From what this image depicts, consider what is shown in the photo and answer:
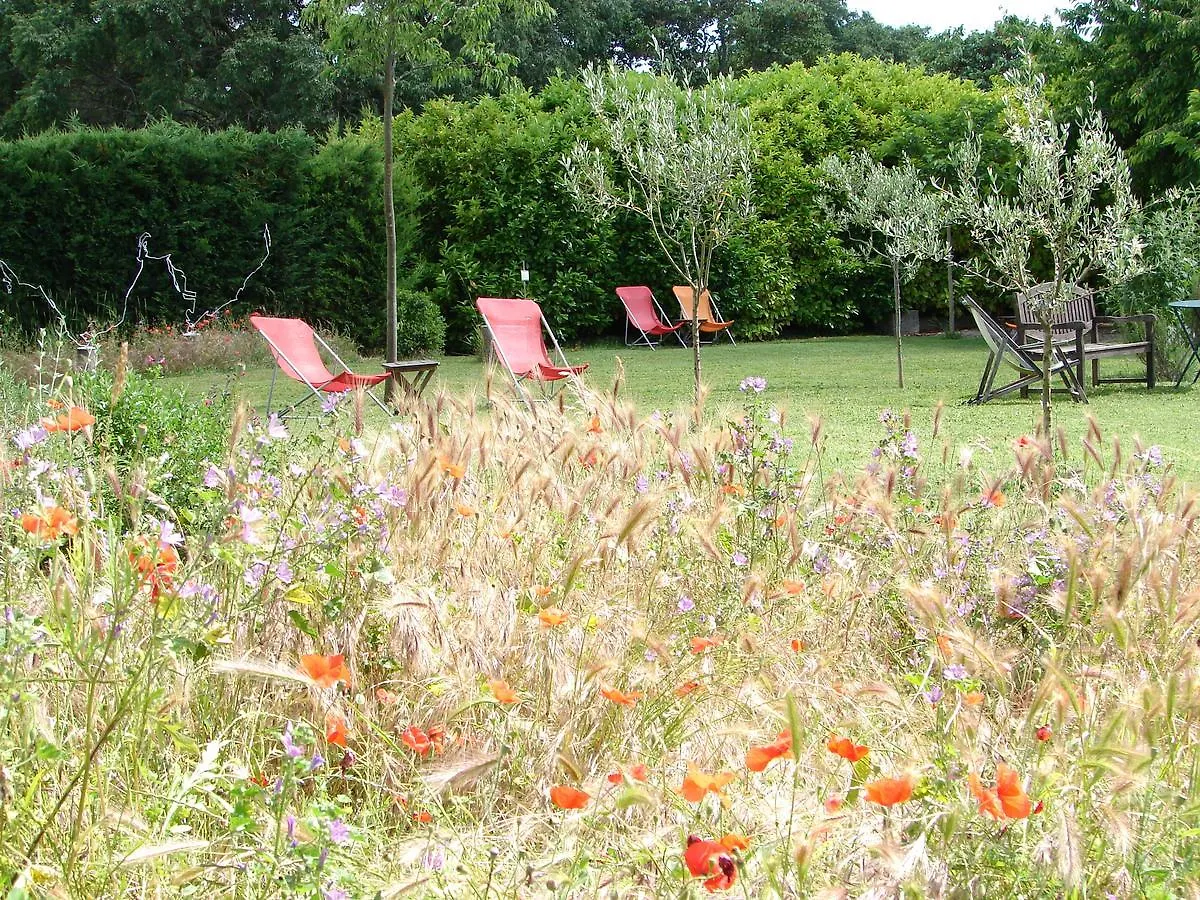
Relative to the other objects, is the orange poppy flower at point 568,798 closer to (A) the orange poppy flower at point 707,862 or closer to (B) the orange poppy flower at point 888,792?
(A) the orange poppy flower at point 707,862

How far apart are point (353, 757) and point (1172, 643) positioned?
143 cm

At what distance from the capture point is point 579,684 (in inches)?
71.1

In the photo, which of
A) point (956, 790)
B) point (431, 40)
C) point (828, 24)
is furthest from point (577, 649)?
point (828, 24)

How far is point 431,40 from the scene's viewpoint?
370 inches

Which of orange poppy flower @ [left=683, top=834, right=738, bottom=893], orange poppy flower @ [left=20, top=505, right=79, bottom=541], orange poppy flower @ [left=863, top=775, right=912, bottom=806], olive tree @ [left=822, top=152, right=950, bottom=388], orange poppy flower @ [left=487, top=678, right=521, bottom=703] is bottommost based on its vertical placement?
orange poppy flower @ [left=683, top=834, right=738, bottom=893]

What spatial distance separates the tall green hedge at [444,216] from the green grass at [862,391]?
3.66 feet

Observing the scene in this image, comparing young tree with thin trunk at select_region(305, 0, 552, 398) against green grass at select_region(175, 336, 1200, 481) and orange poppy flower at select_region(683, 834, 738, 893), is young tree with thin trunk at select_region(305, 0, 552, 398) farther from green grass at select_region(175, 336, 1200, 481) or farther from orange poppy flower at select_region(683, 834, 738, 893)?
orange poppy flower at select_region(683, 834, 738, 893)

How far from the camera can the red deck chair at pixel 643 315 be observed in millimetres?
14539

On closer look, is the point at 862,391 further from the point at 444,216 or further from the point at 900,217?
the point at 444,216

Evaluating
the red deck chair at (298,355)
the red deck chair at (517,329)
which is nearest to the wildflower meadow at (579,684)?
the red deck chair at (298,355)

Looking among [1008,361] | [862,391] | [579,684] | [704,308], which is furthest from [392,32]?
[579,684]

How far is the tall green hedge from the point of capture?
41.0 ft

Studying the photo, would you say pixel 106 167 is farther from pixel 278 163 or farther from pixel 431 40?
pixel 431 40

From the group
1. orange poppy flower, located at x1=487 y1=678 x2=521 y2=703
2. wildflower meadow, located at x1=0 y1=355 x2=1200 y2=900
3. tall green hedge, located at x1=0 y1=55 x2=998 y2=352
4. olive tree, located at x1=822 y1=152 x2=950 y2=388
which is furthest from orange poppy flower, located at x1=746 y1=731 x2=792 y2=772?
tall green hedge, located at x1=0 y1=55 x2=998 y2=352
